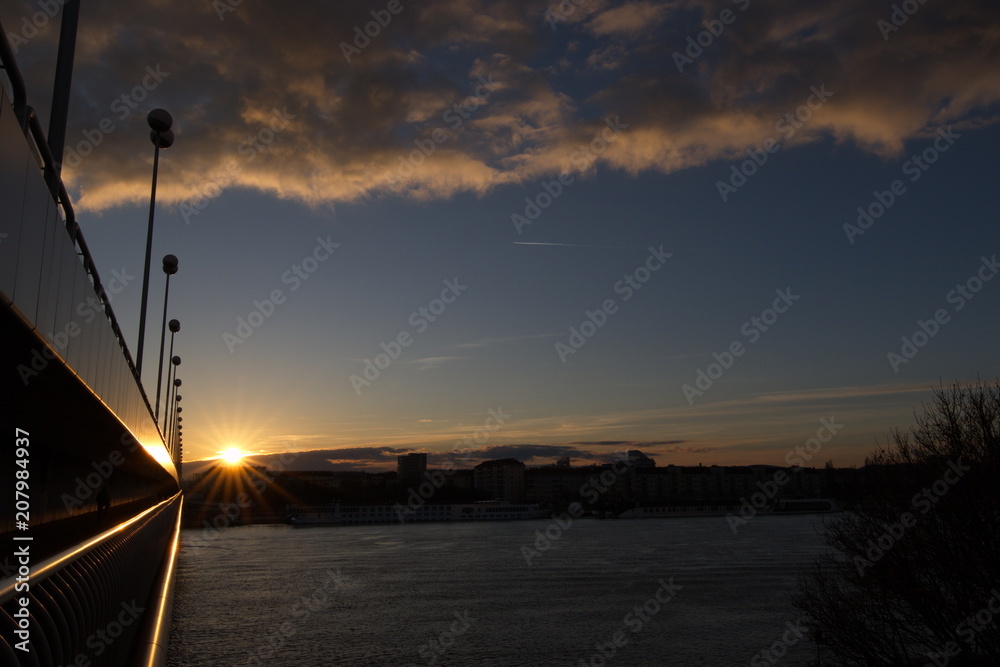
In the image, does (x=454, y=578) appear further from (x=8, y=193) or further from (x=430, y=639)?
(x=8, y=193)

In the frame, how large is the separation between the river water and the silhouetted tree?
838cm

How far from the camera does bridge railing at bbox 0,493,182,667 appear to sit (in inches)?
97.5

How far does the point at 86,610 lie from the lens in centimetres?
357

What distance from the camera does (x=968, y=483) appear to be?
1809cm

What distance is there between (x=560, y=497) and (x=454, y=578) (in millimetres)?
146109

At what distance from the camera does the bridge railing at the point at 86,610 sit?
248 centimetres

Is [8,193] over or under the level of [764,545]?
over

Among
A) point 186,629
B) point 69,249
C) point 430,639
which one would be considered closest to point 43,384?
point 69,249

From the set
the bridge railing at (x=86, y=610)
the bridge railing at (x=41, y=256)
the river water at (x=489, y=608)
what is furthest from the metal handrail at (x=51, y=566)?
the river water at (x=489, y=608)

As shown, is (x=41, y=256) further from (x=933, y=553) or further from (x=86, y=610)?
(x=933, y=553)

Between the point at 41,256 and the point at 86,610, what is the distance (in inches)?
137

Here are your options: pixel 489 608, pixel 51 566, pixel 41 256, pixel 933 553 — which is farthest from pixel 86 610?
pixel 489 608

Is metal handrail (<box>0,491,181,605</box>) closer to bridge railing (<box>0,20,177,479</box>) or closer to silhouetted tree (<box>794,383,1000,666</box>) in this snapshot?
bridge railing (<box>0,20,177,479</box>)

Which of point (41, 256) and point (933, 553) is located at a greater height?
point (41, 256)
